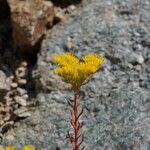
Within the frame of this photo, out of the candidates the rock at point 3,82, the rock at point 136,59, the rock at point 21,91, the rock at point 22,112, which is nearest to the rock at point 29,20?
the rock at point 3,82

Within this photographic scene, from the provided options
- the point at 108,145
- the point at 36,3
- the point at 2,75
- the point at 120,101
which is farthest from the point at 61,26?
the point at 108,145

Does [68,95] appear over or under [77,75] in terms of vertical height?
under

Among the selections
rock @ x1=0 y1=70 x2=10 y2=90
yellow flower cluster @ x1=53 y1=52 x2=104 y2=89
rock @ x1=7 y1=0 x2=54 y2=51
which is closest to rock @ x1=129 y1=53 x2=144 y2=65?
rock @ x1=7 y1=0 x2=54 y2=51

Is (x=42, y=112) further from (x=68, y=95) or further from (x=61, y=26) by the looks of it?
(x=61, y=26)

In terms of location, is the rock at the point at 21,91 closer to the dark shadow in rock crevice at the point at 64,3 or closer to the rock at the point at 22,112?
the rock at the point at 22,112

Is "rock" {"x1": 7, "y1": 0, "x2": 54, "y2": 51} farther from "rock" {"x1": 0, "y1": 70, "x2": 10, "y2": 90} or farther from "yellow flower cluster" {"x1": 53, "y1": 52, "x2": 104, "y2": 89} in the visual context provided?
"yellow flower cluster" {"x1": 53, "y1": 52, "x2": 104, "y2": 89}
